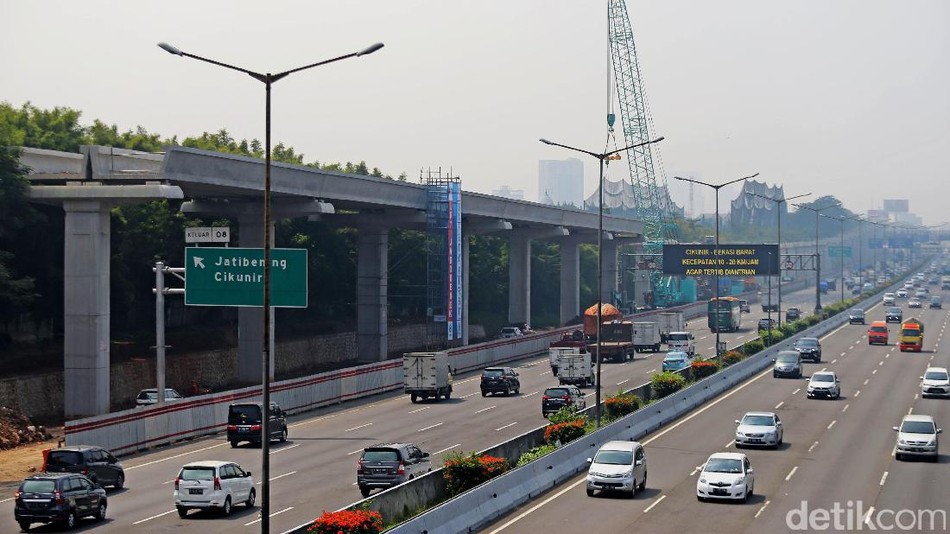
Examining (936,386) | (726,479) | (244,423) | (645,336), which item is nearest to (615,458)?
(726,479)

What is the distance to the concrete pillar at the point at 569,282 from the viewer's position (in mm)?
136250

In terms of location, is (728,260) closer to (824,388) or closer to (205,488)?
(824,388)

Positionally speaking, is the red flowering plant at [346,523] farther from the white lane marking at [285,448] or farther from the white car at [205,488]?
the white lane marking at [285,448]

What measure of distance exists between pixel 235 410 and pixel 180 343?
103 ft

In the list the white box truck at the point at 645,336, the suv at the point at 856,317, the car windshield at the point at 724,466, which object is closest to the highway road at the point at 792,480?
the car windshield at the point at 724,466

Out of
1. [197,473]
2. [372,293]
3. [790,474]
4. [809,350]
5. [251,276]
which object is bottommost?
[790,474]

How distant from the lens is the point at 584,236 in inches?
5463

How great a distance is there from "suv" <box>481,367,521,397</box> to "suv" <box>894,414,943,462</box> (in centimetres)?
2878

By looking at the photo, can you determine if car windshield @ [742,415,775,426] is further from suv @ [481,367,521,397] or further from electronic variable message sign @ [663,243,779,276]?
electronic variable message sign @ [663,243,779,276]

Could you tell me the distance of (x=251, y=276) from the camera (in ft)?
162

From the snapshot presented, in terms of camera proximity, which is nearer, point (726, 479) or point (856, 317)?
point (726, 479)

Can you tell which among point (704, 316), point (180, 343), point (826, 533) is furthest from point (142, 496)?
point (704, 316)

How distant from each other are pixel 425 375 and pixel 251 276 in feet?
67.0

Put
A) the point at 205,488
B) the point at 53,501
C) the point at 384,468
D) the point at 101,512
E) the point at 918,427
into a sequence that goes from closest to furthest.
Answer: the point at 53,501, the point at 205,488, the point at 101,512, the point at 384,468, the point at 918,427
